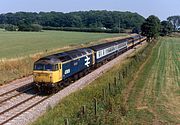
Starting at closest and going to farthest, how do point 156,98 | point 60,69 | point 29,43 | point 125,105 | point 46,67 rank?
point 125,105, point 156,98, point 46,67, point 60,69, point 29,43

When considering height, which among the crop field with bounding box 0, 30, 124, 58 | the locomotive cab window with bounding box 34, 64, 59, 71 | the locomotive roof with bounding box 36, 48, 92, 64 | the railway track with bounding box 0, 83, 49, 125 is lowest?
the crop field with bounding box 0, 30, 124, 58

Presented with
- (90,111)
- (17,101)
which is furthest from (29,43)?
(90,111)

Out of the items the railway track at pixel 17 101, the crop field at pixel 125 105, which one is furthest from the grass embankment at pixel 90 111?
the railway track at pixel 17 101

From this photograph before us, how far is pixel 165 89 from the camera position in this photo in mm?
29656

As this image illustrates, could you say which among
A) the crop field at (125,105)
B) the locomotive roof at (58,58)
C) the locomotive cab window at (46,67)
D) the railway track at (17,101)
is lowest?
the railway track at (17,101)

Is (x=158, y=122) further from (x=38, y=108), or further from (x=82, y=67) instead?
(x=82, y=67)

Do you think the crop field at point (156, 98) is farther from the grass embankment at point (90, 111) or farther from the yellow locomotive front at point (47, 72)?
the yellow locomotive front at point (47, 72)

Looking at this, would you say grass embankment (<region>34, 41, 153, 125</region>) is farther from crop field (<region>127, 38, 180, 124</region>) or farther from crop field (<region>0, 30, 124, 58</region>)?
crop field (<region>0, 30, 124, 58</region>)

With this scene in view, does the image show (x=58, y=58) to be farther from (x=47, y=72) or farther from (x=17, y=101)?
(x=17, y=101)

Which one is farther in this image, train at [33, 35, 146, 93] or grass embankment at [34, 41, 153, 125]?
train at [33, 35, 146, 93]

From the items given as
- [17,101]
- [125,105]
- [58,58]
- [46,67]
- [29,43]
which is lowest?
[29,43]

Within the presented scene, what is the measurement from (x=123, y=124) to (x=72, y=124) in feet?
10.7

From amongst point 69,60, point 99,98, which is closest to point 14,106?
point 99,98

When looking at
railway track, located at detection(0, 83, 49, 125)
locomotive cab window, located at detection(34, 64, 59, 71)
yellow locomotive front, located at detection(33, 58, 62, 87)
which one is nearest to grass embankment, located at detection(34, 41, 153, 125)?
railway track, located at detection(0, 83, 49, 125)
